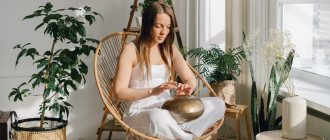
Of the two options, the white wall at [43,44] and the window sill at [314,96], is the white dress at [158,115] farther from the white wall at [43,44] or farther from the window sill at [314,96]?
the white wall at [43,44]

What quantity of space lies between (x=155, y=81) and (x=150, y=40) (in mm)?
230

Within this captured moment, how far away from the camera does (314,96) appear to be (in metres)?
3.17

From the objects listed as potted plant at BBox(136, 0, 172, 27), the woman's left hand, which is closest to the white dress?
the woman's left hand

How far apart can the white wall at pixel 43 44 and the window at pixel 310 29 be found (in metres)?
0.95

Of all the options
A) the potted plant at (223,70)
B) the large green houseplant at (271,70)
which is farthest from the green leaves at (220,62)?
the large green houseplant at (271,70)

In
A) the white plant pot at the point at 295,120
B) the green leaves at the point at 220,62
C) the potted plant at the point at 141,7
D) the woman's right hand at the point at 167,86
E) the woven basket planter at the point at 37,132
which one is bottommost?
the woven basket planter at the point at 37,132

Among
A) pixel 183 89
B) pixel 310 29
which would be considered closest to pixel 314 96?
pixel 310 29

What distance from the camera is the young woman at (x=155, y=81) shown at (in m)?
2.67

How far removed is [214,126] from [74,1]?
1920mm

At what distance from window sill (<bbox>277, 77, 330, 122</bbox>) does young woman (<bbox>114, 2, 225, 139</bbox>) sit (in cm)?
51

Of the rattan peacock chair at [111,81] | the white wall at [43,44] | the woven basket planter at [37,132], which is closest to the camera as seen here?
the rattan peacock chair at [111,81]

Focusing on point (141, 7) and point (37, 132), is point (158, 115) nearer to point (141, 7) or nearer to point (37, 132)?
point (37, 132)

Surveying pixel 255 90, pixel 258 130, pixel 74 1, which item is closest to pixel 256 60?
pixel 255 90

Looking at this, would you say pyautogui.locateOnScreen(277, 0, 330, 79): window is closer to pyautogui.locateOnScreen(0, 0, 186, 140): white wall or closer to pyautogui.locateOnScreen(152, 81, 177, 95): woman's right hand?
pyautogui.locateOnScreen(0, 0, 186, 140): white wall
